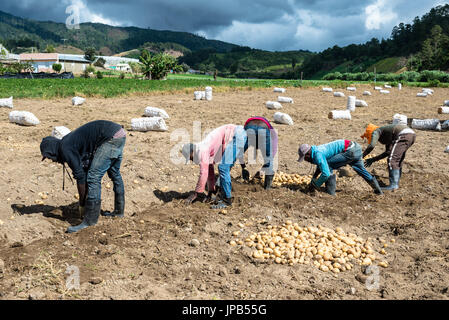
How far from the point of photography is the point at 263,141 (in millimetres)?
7094

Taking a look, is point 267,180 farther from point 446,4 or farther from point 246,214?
point 446,4

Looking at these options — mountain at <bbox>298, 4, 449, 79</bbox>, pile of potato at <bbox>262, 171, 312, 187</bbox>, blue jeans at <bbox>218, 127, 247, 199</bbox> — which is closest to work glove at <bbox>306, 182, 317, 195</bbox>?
pile of potato at <bbox>262, 171, 312, 187</bbox>

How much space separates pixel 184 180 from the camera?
7820 millimetres

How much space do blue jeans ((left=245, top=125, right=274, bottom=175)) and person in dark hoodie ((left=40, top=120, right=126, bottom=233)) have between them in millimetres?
2654

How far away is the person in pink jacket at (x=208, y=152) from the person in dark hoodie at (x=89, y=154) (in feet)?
3.65

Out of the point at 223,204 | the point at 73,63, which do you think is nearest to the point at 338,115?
the point at 223,204

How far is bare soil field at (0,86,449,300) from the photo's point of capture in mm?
4184

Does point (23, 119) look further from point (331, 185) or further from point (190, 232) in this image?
point (331, 185)

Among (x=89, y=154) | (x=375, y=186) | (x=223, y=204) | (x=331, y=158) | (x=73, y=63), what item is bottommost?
(x=223, y=204)

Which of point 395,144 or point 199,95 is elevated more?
point 199,95

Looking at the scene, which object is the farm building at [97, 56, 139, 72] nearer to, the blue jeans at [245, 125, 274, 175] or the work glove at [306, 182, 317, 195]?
the blue jeans at [245, 125, 274, 175]

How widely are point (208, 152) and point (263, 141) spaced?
1608mm

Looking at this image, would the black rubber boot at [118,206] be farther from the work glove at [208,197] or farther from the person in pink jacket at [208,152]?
the work glove at [208,197]

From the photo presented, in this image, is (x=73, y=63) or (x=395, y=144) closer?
(x=395, y=144)
